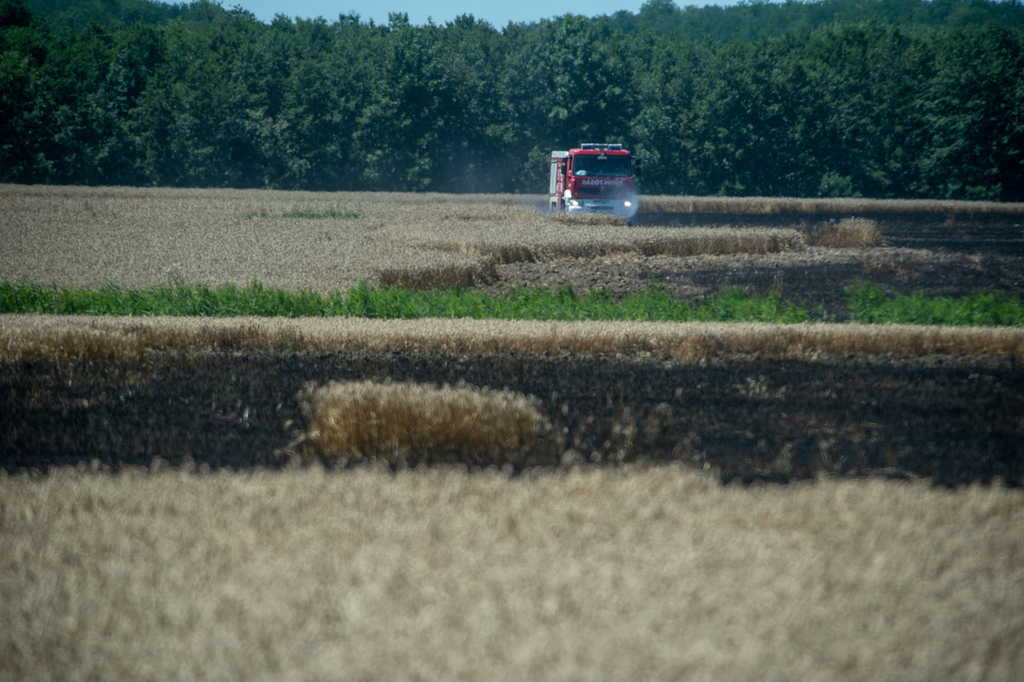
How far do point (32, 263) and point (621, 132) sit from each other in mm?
61695

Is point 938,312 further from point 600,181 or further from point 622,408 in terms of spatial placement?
point 600,181

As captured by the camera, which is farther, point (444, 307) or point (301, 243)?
point (301, 243)

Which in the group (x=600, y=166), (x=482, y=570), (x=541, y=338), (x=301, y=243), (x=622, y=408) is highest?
(x=600, y=166)

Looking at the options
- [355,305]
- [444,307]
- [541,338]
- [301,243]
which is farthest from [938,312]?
[301,243]

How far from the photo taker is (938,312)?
15.2 m

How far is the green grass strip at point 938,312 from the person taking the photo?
14.9 meters

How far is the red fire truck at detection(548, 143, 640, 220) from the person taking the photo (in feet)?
111

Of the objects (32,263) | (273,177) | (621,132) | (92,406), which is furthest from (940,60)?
(92,406)

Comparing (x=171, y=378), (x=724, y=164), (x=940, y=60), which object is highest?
(x=940, y=60)

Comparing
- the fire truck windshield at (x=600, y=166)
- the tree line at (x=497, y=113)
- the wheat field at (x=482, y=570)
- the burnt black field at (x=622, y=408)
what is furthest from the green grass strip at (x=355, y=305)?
the tree line at (x=497, y=113)

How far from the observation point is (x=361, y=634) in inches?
137

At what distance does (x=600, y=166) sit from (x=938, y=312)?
66.7ft

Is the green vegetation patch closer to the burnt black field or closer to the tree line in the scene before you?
the burnt black field

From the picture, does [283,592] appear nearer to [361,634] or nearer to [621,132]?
[361,634]
